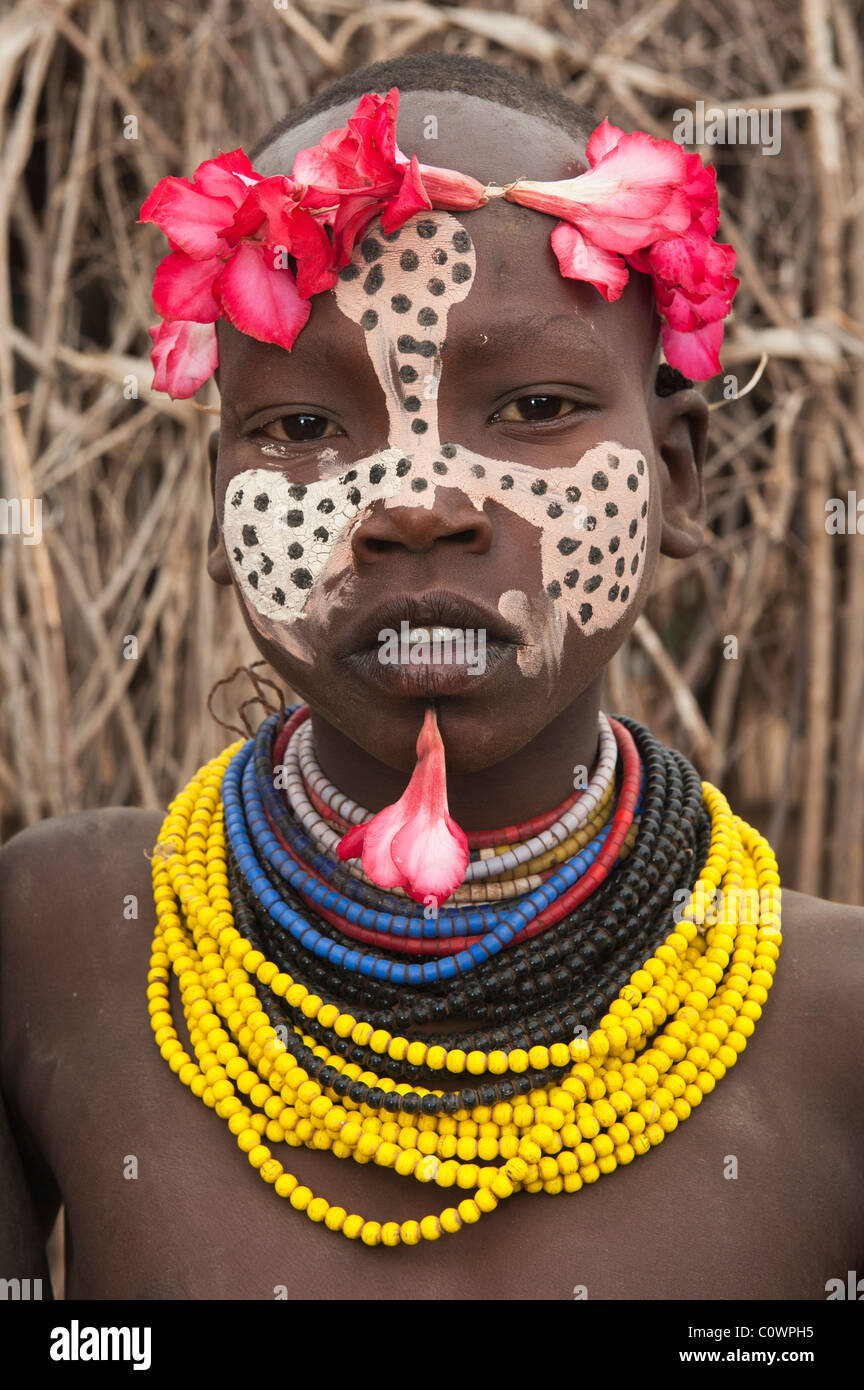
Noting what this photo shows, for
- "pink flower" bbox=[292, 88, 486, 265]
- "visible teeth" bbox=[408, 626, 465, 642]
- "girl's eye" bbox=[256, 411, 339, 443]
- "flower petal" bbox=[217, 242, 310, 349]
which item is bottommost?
"visible teeth" bbox=[408, 626, 465, 642]

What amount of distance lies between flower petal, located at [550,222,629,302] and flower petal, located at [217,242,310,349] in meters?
0.29

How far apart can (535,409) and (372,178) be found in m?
0.30

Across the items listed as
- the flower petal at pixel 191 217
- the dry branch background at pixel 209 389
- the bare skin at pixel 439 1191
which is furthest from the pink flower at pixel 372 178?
the dry branch background at pixel 209 389

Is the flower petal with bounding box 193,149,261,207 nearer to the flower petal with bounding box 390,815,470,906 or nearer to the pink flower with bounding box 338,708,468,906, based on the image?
the pink flower with bounding box 338,708,468,906

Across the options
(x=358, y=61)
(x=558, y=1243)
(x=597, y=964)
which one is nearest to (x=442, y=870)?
(x=597, y=964)

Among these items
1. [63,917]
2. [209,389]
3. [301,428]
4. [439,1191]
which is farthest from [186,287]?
[209,389]

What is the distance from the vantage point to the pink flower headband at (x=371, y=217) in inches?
53.7

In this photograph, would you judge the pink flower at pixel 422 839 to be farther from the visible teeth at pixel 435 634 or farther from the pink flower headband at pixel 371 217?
the pink flower headband at pixel 371 217

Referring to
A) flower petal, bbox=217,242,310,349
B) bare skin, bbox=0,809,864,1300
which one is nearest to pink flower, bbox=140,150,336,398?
flower petal, bbox=217,242,310,349

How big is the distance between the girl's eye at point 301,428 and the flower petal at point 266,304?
0.27 ft

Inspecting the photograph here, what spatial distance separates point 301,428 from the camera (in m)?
1.44

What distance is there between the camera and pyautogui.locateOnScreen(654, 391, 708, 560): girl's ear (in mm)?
1654

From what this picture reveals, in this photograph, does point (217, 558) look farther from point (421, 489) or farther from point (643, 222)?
point (643, 222)

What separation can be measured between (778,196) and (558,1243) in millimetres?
2876
